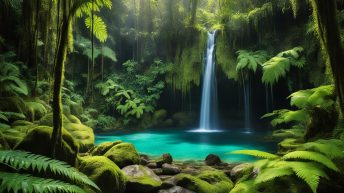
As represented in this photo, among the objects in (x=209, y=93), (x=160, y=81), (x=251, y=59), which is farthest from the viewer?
(x=160, y=81)

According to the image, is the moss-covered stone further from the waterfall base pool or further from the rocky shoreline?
the rocky shoreline

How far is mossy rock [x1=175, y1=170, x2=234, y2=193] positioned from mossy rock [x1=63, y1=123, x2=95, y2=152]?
3.67 meters

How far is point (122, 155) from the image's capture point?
19.0 feet

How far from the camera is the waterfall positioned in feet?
50.2

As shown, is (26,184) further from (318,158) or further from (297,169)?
(318,158)

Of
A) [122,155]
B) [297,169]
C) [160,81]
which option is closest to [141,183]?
[122,155]

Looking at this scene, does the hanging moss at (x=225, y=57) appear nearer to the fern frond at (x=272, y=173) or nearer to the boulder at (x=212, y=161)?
the boulder at (x=212, y=161)

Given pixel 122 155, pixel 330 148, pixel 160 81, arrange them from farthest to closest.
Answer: pixel 160 81 → pixel 122 155 → pixel 330 148

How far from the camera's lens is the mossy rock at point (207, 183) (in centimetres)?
470

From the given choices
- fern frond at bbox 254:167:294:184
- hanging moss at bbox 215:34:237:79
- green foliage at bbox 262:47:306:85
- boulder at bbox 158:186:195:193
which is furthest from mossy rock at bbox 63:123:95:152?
hanging moss at bbox 215:34:237:79

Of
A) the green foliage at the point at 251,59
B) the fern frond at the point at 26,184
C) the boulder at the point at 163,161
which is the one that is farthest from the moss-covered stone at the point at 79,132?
the green foliage at the point at 251,59

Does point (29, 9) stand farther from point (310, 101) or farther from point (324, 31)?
point (310, 101)

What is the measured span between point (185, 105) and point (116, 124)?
3734 mm

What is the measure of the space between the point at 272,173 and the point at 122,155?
3.36 meters
